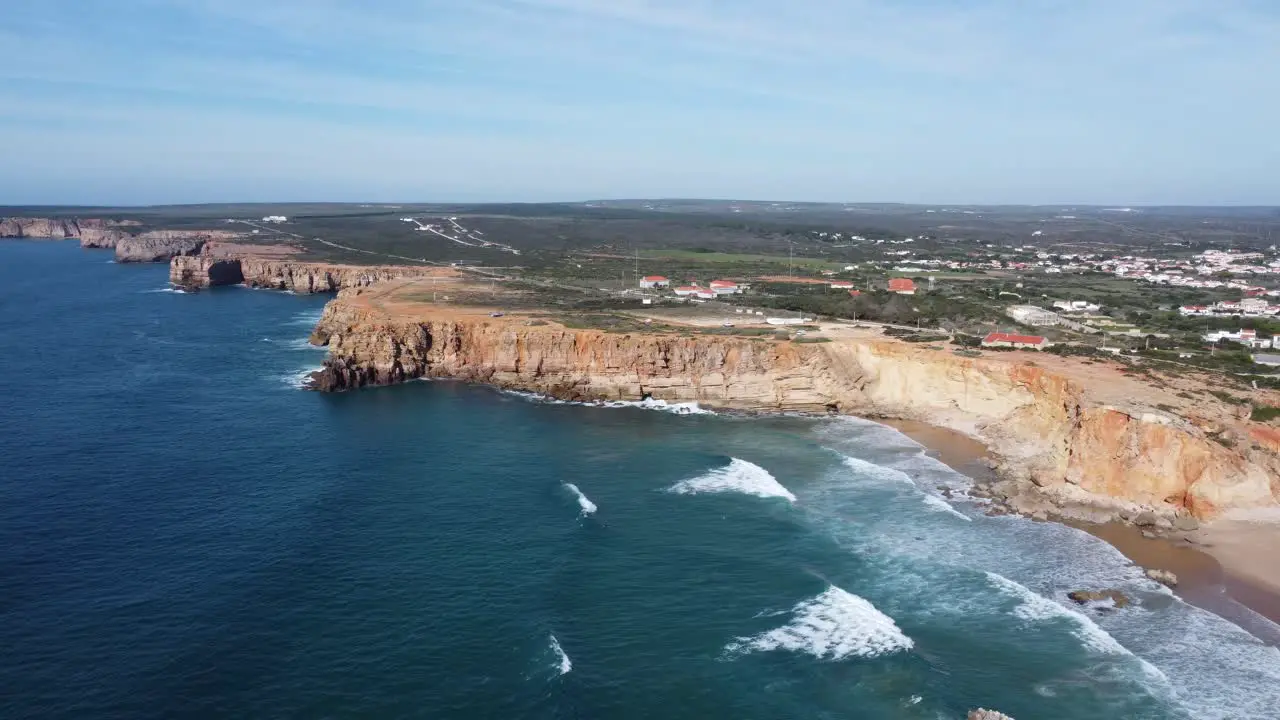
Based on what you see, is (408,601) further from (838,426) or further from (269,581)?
(838,426)

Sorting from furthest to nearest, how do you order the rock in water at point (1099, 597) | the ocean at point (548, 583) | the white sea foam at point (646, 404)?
1. the white sea foam at point (646, 404)
2. the rock in water at point (1099, 597)
3. the ocean at point (548, 583)

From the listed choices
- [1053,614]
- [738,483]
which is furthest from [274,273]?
[1053,614]

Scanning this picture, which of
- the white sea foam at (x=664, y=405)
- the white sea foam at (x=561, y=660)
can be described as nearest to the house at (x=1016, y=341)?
the white sea foam at (x=664, y=405)

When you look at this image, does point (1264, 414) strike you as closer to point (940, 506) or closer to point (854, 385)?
point (940, 506)

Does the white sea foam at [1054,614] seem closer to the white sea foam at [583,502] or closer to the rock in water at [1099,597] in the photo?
the rock in water at [1099,597]

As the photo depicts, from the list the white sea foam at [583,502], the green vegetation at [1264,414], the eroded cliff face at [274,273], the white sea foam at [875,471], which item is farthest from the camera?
the eroded cliff face at [274,273]

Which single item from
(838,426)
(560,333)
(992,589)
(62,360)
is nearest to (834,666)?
(992,589)
